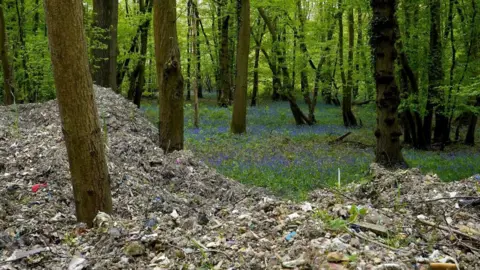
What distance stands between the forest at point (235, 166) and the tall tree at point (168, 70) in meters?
0.03

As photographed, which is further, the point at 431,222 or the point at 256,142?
the point at 256,142

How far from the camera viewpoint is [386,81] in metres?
8.07

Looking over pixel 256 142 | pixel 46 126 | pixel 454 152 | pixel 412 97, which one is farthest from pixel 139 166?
pixel 454 152

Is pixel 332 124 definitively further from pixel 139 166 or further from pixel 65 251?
pixel 65 251

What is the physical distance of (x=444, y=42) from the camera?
44.1 feet

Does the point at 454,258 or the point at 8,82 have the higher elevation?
the point at 8,82

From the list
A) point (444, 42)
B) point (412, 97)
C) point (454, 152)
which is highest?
point (444, 42)

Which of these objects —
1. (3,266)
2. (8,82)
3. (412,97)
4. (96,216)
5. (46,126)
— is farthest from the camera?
(412,97)

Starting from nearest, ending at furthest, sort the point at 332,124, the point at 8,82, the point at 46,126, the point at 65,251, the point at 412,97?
1. the point at 65,251
2. the point at 46,126
3. the point at 8,82
4. the point at 412,97
5. the point at 332,124

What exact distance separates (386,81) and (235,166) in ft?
12.5

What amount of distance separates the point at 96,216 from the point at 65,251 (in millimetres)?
526

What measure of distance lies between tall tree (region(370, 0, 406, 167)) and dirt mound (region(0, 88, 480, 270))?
8.44 feet

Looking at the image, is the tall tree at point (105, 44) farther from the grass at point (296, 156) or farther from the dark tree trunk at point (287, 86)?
the dark tree trunk at point (287, 86)

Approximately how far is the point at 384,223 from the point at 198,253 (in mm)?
1491
